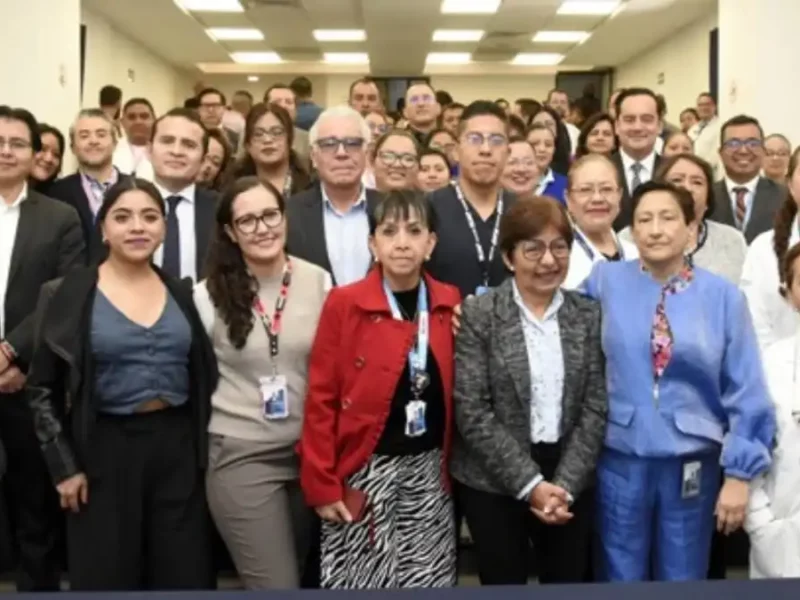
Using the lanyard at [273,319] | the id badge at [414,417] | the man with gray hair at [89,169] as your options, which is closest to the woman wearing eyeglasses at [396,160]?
the man with gray hair at [89,169]

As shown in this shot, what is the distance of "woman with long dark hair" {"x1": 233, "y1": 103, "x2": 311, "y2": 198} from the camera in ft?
12.9

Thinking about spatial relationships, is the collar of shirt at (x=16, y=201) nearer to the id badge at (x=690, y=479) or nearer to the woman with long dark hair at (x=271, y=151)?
the woman with long dark hair at (x=271, y=151)

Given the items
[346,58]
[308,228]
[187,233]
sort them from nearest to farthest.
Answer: [308,228] → [187,233] → [346,58]

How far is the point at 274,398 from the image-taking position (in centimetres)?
268

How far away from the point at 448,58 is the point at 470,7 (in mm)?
5471

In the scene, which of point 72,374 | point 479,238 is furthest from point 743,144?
point 72,374

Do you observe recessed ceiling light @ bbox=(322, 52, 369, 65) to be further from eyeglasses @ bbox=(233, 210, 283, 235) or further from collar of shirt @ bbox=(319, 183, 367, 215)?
eyeglasses @ bbox=(233, 210, 283, 235)

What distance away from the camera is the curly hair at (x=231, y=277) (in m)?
2.68

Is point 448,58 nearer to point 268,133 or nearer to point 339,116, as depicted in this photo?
point 268,133

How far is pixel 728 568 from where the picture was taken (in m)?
3.42

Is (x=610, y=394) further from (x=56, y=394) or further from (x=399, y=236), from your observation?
(x=56, y=394)

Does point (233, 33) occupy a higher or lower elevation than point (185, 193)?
higher

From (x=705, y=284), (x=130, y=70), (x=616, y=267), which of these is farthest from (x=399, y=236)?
(x=130, y=70)

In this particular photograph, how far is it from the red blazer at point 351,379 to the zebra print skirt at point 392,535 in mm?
80
